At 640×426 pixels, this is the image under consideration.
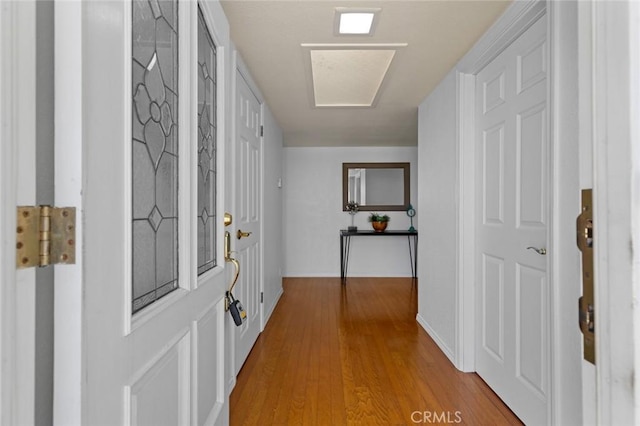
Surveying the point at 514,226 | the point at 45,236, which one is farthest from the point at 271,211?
A: the point at 45,236

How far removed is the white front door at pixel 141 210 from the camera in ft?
1.79

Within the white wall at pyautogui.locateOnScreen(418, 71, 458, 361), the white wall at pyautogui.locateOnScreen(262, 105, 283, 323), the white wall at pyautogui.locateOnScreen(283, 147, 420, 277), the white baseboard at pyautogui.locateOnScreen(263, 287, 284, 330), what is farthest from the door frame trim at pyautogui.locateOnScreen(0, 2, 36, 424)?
the white wall at pyautogui.locateOnScreen(283, 147, 420, 277)

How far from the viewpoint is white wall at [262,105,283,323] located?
329cm

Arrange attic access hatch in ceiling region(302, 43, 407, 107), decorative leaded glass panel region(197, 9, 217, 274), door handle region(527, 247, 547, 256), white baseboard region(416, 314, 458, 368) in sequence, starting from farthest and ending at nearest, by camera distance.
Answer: white baseboard region(416, 314, 458, 368) → attic access hatch in ceiling region(302, 43, 407, 107) → door handle region(527, 247, 547, 256) → decorative leaded glass panel region(197, 9, 217, 274)

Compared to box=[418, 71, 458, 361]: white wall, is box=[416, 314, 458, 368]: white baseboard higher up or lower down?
lower down

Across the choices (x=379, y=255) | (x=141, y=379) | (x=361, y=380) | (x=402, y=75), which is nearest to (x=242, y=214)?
(x=361, y=380)

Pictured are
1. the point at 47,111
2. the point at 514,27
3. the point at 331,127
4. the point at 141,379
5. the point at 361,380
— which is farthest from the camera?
the point at 331,127

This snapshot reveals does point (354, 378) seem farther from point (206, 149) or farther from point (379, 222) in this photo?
point (379, 222)

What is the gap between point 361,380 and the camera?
2.19 metres

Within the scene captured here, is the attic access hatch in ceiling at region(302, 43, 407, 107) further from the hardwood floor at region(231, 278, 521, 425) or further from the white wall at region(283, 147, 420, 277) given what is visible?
the white wall at region(283, 147, 420, 277)

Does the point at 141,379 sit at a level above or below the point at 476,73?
below

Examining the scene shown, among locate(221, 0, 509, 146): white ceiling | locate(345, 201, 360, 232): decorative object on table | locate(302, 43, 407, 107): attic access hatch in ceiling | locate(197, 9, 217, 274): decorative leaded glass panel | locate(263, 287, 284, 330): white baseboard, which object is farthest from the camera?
locate(345, 201, 360, 232): decorative object on table

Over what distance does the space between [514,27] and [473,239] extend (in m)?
1.25

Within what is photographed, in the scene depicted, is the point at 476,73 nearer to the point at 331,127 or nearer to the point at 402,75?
the point at 402,75
